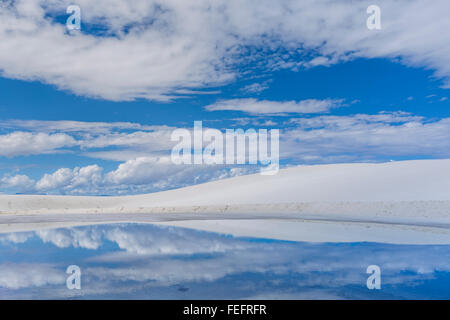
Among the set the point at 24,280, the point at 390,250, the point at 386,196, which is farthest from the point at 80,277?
the point at 386,196

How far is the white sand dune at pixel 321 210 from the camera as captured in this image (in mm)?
15375

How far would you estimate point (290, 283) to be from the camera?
22.7 feet

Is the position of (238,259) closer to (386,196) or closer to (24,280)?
(24,280)

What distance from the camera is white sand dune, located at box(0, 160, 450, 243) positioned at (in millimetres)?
15375

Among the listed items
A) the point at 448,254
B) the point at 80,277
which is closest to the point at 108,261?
the point at 80,277

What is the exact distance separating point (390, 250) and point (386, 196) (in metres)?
20.1

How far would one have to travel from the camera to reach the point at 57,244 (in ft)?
39.9

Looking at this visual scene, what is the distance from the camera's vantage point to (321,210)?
26.9m
